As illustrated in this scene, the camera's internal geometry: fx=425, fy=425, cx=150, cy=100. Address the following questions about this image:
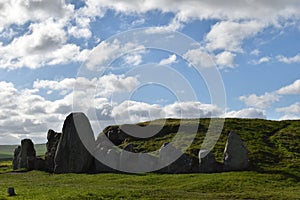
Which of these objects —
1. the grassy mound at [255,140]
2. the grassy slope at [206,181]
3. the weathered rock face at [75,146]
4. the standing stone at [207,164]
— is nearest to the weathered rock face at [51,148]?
the grassy slope at [206,181]

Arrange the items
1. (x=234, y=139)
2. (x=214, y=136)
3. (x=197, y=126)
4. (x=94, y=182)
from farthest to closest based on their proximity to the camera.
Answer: (x=197, y=126) → (x=214, y=136) → (x=234, y=139) → (x=94, y=182)

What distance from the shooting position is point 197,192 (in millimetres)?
43625

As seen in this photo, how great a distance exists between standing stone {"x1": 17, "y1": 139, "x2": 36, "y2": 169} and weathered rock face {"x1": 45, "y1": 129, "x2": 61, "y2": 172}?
144 inches

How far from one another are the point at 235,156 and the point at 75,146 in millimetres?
26076

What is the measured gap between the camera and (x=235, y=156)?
61.9 m

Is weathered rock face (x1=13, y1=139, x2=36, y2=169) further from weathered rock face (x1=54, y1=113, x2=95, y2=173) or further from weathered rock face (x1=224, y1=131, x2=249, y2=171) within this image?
weathered rock face (x1=224, y1=131, x2=249, y2=171)

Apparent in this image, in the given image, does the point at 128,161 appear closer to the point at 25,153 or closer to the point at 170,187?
the point at 170,187

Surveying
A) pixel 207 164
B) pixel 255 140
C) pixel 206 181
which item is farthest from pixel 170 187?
pixel 255 140

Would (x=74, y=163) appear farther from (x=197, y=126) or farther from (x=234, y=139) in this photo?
(x=197, y=126)

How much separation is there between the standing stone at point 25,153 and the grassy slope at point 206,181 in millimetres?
9704

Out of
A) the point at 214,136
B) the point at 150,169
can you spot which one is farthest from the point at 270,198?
the point at 214,136

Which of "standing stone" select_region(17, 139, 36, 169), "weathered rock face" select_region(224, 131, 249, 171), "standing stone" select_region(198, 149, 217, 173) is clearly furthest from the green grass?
"standing stone" select_region(17, 139, 36, 169)

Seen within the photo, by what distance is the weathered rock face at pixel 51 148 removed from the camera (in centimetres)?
7500

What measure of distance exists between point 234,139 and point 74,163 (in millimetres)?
25825
